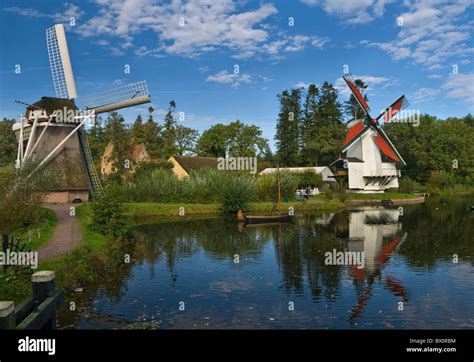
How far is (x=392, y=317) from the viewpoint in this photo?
12672mm

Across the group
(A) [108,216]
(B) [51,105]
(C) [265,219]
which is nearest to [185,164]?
(B) [51,105]

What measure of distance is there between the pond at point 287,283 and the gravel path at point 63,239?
2.26 meters

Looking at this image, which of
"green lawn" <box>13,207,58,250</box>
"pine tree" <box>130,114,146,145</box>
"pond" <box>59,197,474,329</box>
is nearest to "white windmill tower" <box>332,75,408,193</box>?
"pine tree" <box>130,114,146,145</box>

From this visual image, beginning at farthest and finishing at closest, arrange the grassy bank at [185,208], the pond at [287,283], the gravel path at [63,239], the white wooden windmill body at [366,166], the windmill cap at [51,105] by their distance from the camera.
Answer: the white wooden windmill body at [366,166], the grassy bank at [185,208], the windmill cap at [51,105], the gravel path at [63,239], the pond at [287,283]

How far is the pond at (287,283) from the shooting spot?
12695 millimetres

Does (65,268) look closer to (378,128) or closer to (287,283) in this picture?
(287,283)

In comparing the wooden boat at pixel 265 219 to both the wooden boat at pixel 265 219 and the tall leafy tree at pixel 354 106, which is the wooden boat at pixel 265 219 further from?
the tall leafy tree at pixel 354 106

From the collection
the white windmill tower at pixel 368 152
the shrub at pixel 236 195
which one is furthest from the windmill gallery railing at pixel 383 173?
the shrub at pixel 236 195

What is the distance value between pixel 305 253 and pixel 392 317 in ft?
32.8

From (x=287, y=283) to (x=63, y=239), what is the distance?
11215mm

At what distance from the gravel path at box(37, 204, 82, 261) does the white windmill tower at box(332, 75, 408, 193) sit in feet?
146

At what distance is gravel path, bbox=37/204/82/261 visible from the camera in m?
17.9

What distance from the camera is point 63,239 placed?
69.3 ft
